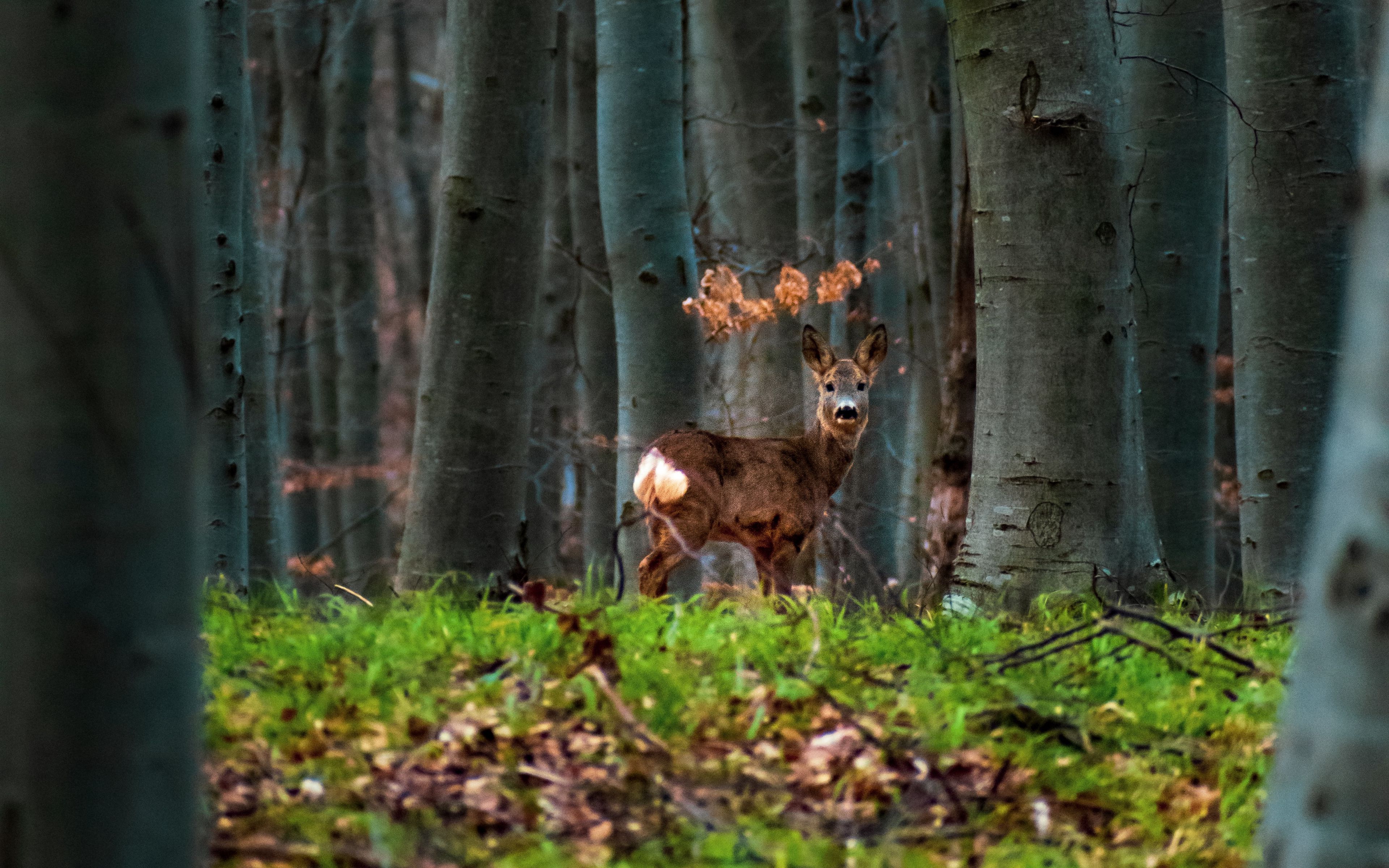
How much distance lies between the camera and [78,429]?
222 centimetres

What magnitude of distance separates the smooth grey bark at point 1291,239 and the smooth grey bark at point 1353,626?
5.83m

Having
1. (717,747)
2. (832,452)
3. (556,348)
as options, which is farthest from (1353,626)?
(556,348)

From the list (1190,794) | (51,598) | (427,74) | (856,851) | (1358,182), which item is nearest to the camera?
(51,598)

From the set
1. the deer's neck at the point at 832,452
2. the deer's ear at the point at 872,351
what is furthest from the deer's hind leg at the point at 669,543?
the deer's ear at the point at 872,351

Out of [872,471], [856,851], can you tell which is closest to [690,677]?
[856,851]

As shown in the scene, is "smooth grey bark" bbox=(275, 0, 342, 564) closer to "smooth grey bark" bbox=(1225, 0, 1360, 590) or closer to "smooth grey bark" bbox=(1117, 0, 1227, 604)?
"smooth grey bark" bbox=(1117, 0, 1227, 604)

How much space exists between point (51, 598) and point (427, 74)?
938 inches

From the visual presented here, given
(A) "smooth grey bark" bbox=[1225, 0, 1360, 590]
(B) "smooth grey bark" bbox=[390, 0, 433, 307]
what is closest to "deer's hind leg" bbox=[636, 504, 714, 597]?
(A) "smooth grey bark" bbox=[1225, 0, 1360, 590]

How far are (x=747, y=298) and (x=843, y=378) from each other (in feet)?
7.72

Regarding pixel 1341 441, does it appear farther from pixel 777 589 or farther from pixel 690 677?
pixel 777 589

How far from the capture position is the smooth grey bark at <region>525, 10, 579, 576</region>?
1673 centimetres

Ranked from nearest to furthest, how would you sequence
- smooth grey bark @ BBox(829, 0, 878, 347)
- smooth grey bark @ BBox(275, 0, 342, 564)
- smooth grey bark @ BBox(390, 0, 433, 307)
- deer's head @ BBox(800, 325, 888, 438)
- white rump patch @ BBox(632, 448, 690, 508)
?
white rump patch @ BBox(632, 448, 690, 508), deer's head @ BBox(800, 325, 888, 438), smooth grey bark @ BBox(829, 0, 878, 347), smooth grey bark @ BBox(275, 0, 342, 564), smooth grey bark @ BBox(390, 0, 433, 307)

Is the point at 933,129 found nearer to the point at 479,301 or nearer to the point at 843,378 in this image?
the point at 843,378

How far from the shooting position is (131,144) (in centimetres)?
225
